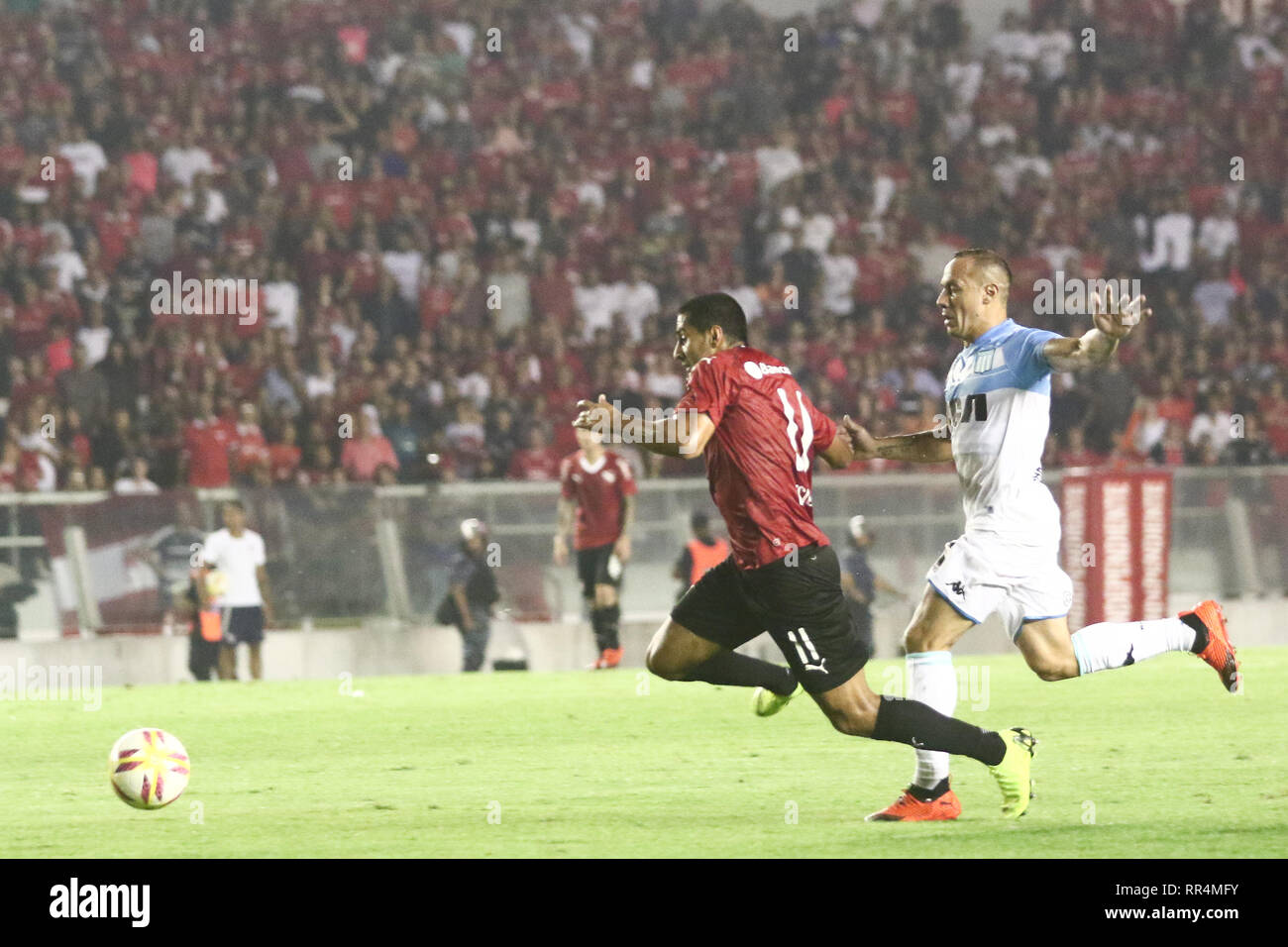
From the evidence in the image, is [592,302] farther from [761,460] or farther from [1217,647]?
[761,460]

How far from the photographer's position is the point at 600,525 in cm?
1614

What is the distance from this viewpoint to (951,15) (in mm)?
25719

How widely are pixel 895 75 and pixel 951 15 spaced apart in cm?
131

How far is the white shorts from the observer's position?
25.7 feet

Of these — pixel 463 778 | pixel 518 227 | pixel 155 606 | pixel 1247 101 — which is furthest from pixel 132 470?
pixel 1247 101

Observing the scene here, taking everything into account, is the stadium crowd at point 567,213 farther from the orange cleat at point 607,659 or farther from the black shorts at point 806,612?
the black shorts at point 806,612

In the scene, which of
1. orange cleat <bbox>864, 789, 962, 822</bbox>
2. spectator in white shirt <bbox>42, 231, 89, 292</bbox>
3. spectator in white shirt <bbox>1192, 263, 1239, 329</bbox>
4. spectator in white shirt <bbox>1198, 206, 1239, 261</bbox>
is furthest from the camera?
spectator in white shirt <bbox>1198, 206, 1239, 261</bbox>

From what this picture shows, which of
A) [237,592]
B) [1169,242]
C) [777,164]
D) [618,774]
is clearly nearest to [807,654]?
[618,774]

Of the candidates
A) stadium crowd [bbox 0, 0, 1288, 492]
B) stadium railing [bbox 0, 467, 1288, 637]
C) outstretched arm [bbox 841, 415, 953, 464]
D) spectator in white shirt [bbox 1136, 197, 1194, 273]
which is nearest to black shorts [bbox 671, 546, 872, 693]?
outstretched arm [bbox 841, 415, 953, 464]

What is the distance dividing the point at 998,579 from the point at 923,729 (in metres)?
0.79

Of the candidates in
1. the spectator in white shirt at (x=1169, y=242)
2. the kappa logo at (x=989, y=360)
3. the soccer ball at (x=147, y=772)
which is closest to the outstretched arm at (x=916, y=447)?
the kappa logo at (x=989, y=360)

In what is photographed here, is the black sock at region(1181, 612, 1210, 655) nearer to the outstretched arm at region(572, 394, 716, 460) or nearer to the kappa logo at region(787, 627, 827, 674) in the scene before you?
the kappa logo at region(787, 627, 827, 674)

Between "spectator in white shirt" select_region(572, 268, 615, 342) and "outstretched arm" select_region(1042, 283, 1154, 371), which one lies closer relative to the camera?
"outstretched arm" select_region(1042, 283, 1154, 371)

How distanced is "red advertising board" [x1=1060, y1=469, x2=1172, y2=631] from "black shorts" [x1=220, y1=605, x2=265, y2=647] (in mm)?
6517
